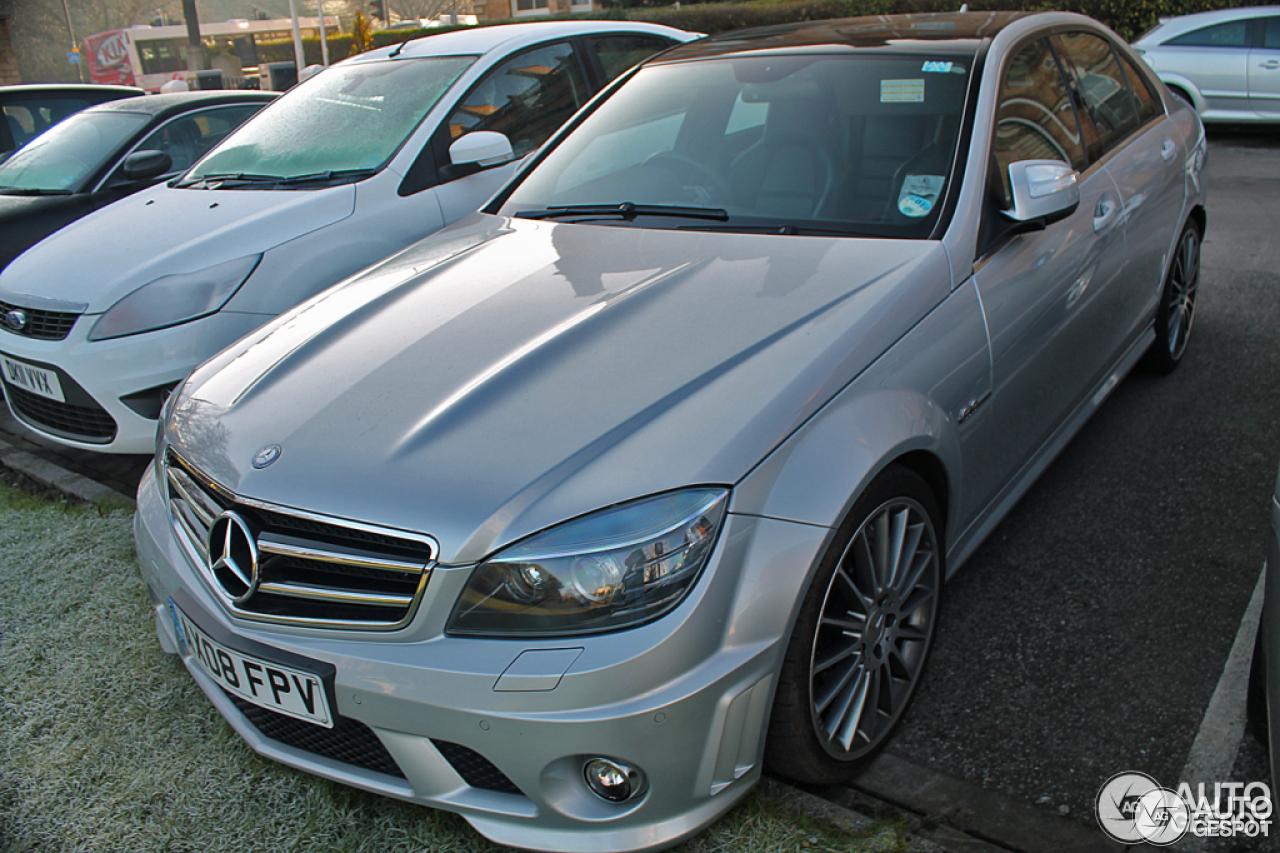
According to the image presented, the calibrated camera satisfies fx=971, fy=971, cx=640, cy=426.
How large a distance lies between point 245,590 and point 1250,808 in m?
2.13

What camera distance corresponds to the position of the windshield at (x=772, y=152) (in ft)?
8.80

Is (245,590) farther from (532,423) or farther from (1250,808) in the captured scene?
(1250,808)

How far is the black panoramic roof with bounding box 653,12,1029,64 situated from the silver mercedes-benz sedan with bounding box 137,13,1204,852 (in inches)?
1.4

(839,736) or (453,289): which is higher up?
(453,289)

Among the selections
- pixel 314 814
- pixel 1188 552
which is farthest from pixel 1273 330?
pixel 314 814

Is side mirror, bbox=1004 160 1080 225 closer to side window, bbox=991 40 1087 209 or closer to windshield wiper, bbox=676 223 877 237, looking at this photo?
side window, bbox=991 40 1087 209

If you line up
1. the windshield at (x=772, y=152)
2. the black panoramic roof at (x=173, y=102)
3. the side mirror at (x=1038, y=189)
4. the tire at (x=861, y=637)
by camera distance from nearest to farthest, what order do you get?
the tire at (x=861, y=637)
the side mirror at (x=1038, y=189)
the windshield at (x=772, y=152)
the black panoramic roof at (x=173, y=102)

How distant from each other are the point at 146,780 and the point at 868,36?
9.75 ft

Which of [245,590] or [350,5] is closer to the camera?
[245,590]

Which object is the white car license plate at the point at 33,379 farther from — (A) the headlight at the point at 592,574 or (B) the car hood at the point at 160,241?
(A) the headlight at the point at 592,574

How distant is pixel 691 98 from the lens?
324 centimetres

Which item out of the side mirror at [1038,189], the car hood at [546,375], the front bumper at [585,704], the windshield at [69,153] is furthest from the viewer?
the windshield at [69,153]

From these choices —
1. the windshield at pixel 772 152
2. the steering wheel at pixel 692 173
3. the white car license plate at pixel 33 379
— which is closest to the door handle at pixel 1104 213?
the windshield at pixel 772 152

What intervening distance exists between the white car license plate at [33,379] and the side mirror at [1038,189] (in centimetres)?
353
